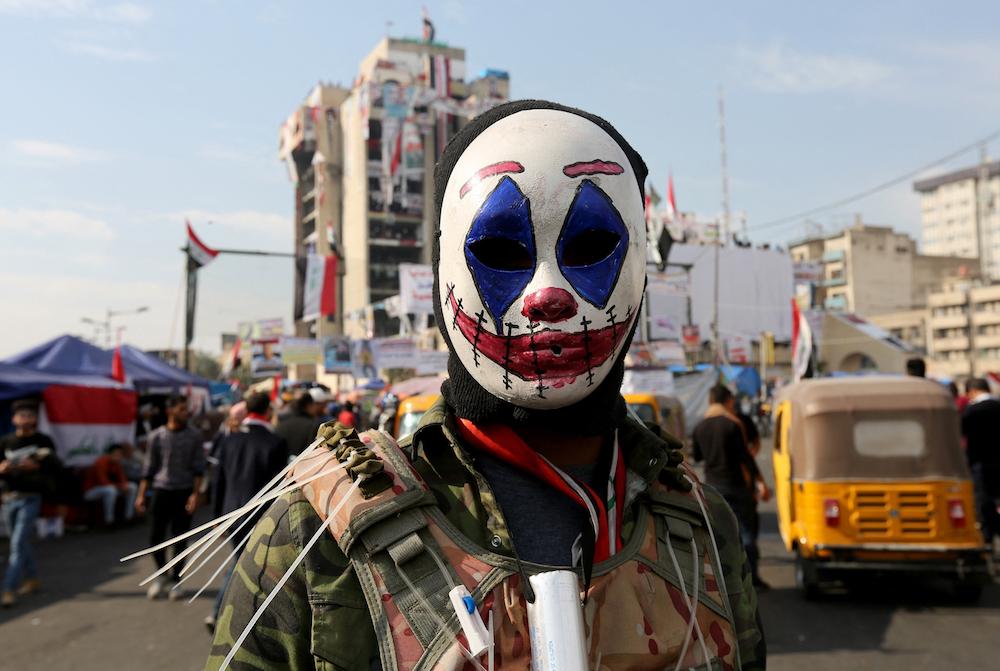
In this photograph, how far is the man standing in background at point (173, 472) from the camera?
7.04 meters

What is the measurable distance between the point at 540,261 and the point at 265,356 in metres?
29.2

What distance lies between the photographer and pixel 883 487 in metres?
6.50

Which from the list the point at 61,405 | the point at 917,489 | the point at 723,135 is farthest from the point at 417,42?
the point at 917,489

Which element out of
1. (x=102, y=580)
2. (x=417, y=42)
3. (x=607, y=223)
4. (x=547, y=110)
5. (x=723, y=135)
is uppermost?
(x=417, y=42)

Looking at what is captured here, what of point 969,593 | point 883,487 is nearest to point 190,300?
point 883,487

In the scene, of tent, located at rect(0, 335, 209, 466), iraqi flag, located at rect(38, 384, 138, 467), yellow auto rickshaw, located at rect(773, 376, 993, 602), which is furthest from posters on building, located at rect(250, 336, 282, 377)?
yellow auto rickshaw, located at rect(773, 376, 993, 602)

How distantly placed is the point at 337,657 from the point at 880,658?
17.2 ft

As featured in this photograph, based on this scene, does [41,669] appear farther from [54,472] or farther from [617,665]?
[617,665]

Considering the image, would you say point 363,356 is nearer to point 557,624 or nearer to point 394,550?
point 394,550

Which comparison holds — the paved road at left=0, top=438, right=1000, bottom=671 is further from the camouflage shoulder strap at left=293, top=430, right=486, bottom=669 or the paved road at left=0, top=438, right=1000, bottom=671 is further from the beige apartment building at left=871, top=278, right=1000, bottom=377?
the beige apartment building at left=871, top=278, right=1000, bottom=377

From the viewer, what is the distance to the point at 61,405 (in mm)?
11102

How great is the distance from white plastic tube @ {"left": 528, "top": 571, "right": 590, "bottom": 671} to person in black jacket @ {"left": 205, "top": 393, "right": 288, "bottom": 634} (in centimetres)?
482

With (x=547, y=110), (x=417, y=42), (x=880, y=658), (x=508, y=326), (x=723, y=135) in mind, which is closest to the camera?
(x=508, y=326)

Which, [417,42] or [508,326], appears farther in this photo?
[417,42]
